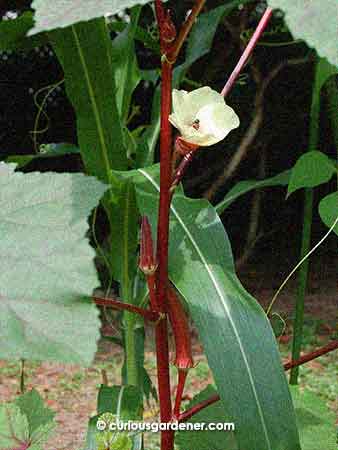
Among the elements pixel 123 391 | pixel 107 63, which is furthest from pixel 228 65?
pixel 123 391

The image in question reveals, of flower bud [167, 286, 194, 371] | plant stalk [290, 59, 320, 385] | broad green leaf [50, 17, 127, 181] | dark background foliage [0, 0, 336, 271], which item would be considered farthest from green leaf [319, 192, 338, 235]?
dark background foliage [0, 0, 336, 271]

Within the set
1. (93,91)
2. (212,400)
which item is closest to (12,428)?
(212,400)

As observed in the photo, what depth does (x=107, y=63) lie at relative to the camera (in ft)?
2.80

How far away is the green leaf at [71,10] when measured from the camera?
0.80 ft

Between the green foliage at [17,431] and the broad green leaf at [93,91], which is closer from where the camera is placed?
the green foliage at [17,431]

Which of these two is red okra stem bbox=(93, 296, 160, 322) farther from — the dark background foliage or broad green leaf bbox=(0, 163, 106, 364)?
the dark background foliage

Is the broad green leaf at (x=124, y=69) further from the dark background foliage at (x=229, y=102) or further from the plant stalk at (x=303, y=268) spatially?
the dark background foliage at (x=229, y=102)

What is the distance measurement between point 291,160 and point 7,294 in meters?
3.65

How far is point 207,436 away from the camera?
62 centimetres

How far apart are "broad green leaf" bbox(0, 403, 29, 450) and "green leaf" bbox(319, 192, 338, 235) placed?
1.00 ft

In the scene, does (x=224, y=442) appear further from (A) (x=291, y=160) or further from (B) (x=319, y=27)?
(A) (x=291, y=160)

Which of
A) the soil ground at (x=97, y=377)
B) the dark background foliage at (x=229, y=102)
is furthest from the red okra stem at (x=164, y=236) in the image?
the dark background foliage at (x=229, y=102)

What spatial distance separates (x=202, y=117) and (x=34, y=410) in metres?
0.28

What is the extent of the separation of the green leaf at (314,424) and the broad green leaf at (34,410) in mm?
215
